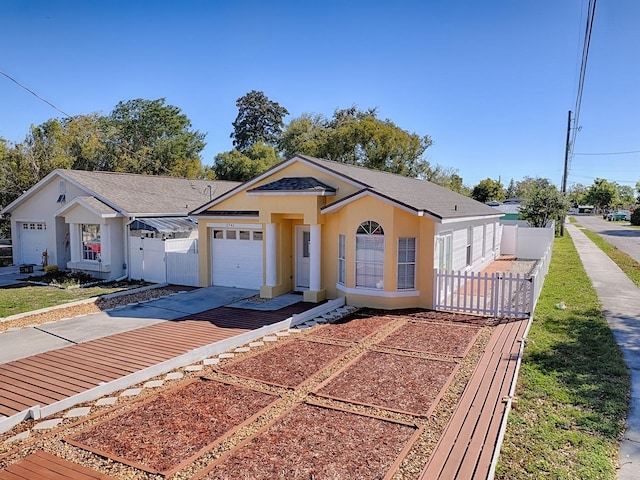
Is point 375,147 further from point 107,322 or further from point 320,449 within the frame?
point 320,449

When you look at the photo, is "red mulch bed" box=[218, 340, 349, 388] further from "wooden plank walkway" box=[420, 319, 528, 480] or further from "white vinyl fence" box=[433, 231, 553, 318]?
"white vinyl fence" box=[433, 231, 553, 318]

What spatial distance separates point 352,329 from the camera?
10844 millimetres

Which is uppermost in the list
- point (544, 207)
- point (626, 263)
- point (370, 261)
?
point (544, 207)

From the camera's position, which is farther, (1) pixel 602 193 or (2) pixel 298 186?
(1) pixel 602 193

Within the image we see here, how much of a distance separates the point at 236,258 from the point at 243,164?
107ft

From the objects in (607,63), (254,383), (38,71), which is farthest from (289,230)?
(607,63)

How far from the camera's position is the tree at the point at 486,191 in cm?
7031

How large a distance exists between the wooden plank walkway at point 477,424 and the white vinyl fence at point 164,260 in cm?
1183

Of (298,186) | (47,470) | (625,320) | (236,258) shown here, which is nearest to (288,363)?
(47,470)

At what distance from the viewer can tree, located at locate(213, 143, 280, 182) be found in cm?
4703

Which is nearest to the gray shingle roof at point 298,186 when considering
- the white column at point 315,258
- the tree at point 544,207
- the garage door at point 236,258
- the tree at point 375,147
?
the white column at point 315,258

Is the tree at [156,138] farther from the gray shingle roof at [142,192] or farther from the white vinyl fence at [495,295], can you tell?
the white vinyl fence at [495,295]

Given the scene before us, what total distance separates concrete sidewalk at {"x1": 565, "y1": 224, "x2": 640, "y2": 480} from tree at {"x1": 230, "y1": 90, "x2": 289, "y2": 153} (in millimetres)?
54683

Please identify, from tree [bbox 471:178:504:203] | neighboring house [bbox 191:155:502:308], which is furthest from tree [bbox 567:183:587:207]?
neighboring house [bbox 191:155:502:308]
